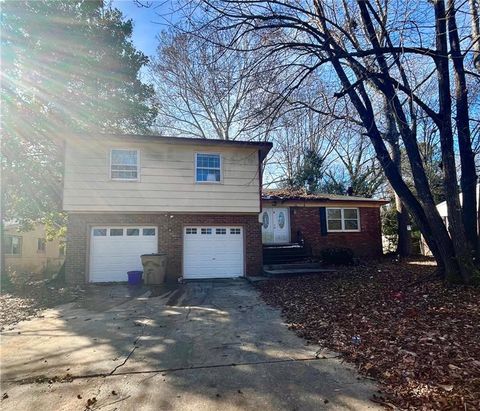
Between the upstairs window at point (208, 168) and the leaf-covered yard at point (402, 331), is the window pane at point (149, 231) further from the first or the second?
the leaf-covered yard at point (402, 331)

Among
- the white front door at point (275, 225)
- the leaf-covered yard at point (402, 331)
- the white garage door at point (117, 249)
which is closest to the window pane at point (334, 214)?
the white front door at point (275, 225)

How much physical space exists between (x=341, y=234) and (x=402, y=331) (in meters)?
11.6

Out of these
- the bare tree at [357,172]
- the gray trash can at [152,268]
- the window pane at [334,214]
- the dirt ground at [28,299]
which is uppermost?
the bare tree at [357,172]

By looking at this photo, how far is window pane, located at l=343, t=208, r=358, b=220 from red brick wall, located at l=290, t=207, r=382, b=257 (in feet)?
1.07

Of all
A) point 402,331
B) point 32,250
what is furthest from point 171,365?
point 32,250

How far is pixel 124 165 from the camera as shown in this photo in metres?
12.0

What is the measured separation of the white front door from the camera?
15.8 m

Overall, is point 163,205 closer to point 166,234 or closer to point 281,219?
point 166,234

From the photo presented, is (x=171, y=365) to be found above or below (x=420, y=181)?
below

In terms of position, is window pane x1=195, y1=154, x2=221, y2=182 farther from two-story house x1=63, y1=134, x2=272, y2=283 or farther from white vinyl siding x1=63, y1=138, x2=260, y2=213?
white vinyl siding x1=63, y1=138, x2=260, y2=213

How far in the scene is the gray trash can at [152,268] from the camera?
1112cm

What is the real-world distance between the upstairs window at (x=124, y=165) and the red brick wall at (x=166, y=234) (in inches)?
57.6

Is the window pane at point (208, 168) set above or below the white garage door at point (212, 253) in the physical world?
above

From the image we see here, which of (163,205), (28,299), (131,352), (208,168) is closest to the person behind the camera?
(131,352)
